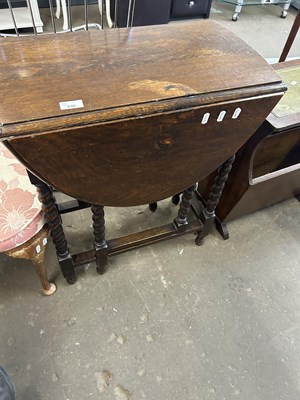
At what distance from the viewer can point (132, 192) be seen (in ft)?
3.01

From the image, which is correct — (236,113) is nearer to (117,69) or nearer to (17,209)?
(117,69)

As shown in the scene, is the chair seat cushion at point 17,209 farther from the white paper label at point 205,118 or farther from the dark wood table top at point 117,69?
the white paper label at point 205,118

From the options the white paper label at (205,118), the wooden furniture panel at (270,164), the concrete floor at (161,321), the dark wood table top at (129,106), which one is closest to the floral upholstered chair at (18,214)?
the dark wood table top at (129,106)

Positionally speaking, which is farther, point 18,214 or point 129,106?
point 18,214

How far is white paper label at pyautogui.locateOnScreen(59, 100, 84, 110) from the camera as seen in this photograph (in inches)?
27.3

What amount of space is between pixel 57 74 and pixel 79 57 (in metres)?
0.10

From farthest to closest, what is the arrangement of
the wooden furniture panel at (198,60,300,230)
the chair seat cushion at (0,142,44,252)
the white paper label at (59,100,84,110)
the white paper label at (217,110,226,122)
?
1. the wooden furniture panel at (198,60,300,230)
2. the chair seat cushion at (0,142,44,252)
3. the white paper label at (217,110,226,122)
4. the white paper label at (59,100,84,110)

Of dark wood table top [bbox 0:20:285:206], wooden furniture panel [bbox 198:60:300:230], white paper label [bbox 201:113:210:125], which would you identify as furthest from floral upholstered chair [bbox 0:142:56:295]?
wooden furniture panel [bbox 198:60:300:230]

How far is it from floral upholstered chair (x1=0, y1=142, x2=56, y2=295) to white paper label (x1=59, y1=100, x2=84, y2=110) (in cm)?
38

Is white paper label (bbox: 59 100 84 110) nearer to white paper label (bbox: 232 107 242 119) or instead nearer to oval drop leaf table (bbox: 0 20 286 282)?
oval drop leaf table (bbox: 0 20 286 282)

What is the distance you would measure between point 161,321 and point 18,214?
679 mm

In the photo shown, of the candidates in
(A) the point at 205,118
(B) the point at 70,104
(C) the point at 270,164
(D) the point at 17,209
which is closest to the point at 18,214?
(D) the point at 17,209

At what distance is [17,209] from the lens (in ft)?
3.13

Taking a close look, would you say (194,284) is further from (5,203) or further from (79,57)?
(79,57)
